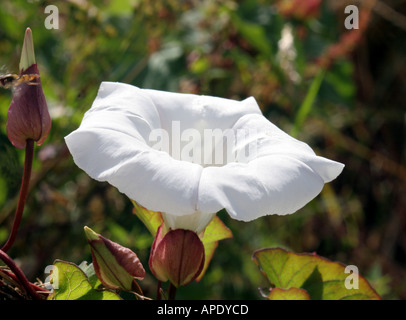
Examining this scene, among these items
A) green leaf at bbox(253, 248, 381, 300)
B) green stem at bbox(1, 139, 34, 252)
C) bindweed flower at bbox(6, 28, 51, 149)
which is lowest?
green leaf at bbox(253, 248, 381, 300)

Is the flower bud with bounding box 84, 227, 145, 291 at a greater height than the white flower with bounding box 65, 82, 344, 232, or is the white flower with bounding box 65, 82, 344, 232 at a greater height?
the white flower with bounding box 65, 82, 344, 232

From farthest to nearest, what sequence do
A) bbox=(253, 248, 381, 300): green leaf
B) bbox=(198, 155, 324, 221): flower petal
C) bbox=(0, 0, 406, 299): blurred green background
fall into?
bbox=(0, 0, 406, 299): blurred green background → bbox=(253, 248, 381, 300): green leaf → bbox=(198, 155, 324, 221): flower petal

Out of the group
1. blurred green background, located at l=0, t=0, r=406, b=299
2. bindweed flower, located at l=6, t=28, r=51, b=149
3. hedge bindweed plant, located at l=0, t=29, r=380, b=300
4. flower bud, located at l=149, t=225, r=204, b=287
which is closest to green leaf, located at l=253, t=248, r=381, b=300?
hedge bindweed plant, located at l=0, t=29, r=380, b=300

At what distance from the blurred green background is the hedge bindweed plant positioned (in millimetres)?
307

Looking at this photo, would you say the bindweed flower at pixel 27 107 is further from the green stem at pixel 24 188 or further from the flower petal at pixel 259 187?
the flower petal at pixel 259 187

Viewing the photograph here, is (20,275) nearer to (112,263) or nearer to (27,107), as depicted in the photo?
(112,263)

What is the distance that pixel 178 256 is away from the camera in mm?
642

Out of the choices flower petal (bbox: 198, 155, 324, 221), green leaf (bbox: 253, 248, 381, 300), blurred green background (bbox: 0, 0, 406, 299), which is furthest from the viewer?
blurred green background (bbox: 0, 0, 406, 299)

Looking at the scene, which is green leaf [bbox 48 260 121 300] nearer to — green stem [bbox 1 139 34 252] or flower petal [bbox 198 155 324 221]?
green stem [bbox 1 139 34 252]

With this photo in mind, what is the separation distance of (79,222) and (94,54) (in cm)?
57

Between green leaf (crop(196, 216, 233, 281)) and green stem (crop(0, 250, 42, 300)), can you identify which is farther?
green leaf (crop(196, 216, 233, 281))

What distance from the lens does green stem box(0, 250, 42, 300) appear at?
23.0 inches
